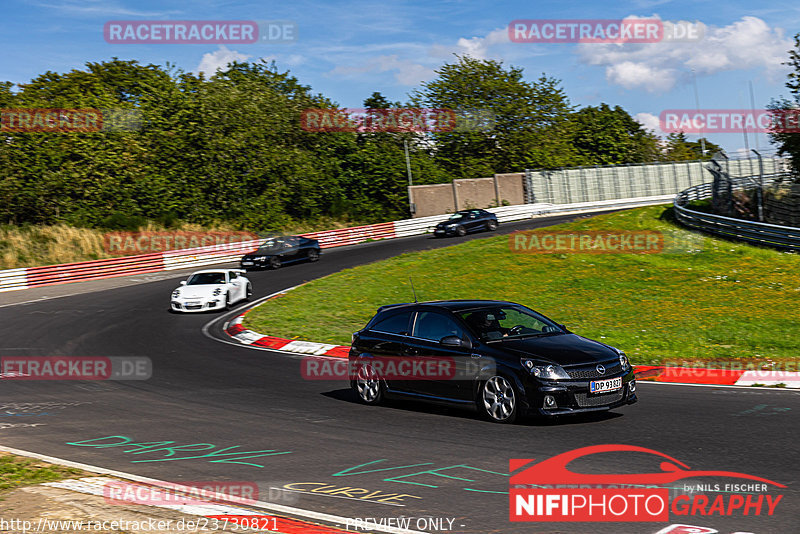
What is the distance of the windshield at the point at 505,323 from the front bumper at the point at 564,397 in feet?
3.71

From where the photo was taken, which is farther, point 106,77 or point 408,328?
point 106,77

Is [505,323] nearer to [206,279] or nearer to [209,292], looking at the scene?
[209,292]

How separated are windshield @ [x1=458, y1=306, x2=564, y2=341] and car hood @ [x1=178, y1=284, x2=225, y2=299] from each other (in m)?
16.9

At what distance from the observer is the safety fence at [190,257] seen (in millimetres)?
35344

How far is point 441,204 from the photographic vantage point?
5516 centimetres

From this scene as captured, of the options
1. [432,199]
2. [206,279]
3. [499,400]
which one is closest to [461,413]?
[499,400]

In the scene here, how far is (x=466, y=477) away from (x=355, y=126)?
180 feet

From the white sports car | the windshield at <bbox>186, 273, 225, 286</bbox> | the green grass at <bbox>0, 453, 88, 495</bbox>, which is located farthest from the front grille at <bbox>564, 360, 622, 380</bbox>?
the windshield at <bbox>186, 273, 225, 286</bbox>

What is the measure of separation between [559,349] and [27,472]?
19.8ft

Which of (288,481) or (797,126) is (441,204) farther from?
(288,481)

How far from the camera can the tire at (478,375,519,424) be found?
977 cm

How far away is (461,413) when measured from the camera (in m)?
10.8

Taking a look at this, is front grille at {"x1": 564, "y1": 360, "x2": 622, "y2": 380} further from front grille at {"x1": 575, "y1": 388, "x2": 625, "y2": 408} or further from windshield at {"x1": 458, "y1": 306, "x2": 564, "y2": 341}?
windshield at {"x1": 458, "y1": 306, "x2": 564, "y2": 341}

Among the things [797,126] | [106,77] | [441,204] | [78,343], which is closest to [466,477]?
[78,343]
